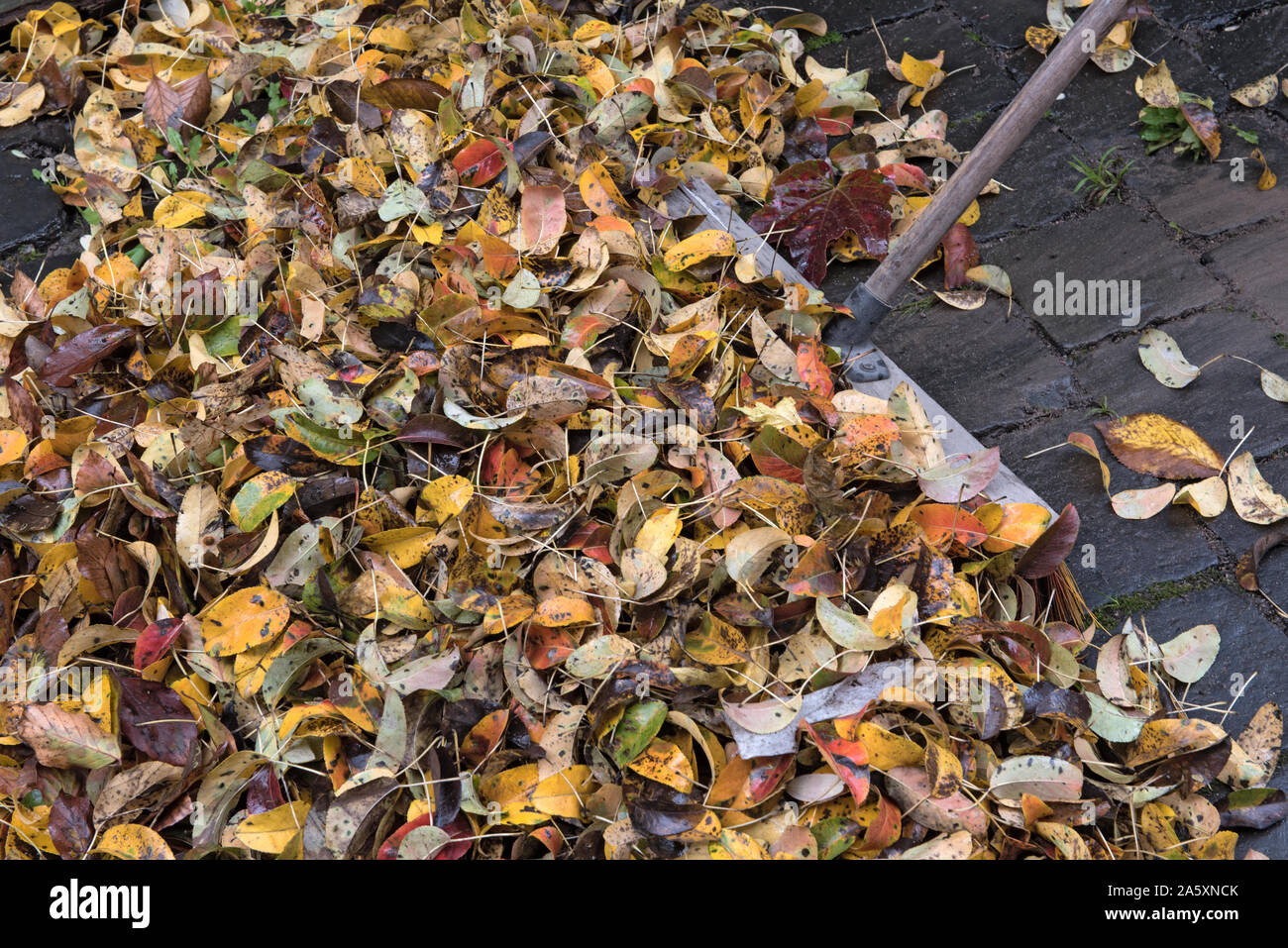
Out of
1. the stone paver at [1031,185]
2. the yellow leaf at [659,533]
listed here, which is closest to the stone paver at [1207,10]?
the stone paver at [1031,185]

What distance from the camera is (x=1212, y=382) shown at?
1.75 meters

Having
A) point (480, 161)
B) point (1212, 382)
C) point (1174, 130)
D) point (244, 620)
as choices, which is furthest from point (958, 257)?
point (244, 620)

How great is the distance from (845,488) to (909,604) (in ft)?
Result: 0.73

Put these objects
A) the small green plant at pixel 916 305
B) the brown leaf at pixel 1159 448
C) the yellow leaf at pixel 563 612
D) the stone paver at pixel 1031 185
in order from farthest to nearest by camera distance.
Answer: the stone paver at pixel 1031 185
the small green plant at pixel 916 305
the brown leaf at pixel 1159 448
the yellow leaf at pixel 563 612

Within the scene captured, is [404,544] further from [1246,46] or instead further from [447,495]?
[1246,46]

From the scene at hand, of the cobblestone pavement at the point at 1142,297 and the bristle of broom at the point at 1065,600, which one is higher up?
the cobblestone pavement at the point at 1142,297

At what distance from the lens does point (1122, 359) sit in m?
1.80

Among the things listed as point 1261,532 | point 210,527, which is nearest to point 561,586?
point 210,527

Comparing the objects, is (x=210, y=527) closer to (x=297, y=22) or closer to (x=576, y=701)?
(x=576, y=701)

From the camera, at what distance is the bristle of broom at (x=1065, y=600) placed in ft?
4.79

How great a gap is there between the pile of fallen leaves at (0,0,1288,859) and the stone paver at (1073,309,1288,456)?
1.04 ft

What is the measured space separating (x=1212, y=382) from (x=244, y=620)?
162cm

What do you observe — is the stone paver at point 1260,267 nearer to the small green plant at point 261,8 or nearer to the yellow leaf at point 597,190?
the yellow leaf at point 597,190

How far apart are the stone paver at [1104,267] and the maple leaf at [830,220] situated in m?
0.24
